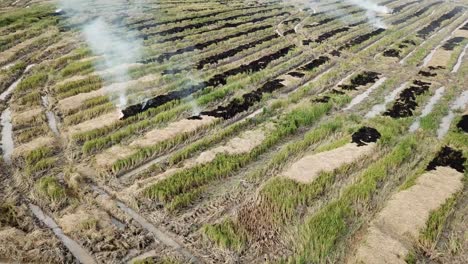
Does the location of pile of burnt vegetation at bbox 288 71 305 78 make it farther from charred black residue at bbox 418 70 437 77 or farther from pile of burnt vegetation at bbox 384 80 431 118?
charred black residue at bbox 418 70 437 77

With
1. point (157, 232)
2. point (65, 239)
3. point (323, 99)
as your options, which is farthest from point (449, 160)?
point (65, 239)

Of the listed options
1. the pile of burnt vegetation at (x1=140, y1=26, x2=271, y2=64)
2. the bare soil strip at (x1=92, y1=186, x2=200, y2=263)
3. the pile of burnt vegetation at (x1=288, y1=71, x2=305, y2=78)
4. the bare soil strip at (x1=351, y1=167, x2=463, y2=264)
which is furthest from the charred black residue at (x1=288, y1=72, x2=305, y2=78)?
the bare soil strip at (x1=92, y1=186, x2=200, y2=263)

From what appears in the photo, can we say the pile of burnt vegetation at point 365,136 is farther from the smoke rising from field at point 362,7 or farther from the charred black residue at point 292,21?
the smoke rising from field at point 362,7

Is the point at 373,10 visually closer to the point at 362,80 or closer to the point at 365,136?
the point at 362,80

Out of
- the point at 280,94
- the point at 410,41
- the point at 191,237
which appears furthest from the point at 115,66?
the point at 410,41

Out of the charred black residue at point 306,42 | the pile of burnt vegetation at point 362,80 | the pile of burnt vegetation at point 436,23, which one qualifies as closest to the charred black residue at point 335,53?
the charred black residue at point 306,42

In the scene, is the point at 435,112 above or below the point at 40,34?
below

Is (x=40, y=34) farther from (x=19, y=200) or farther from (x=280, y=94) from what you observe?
(x=19, y=200)

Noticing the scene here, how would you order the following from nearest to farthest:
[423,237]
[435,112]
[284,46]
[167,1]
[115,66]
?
[423,237], [435,112], [115,66], [284,46], [167,1]
